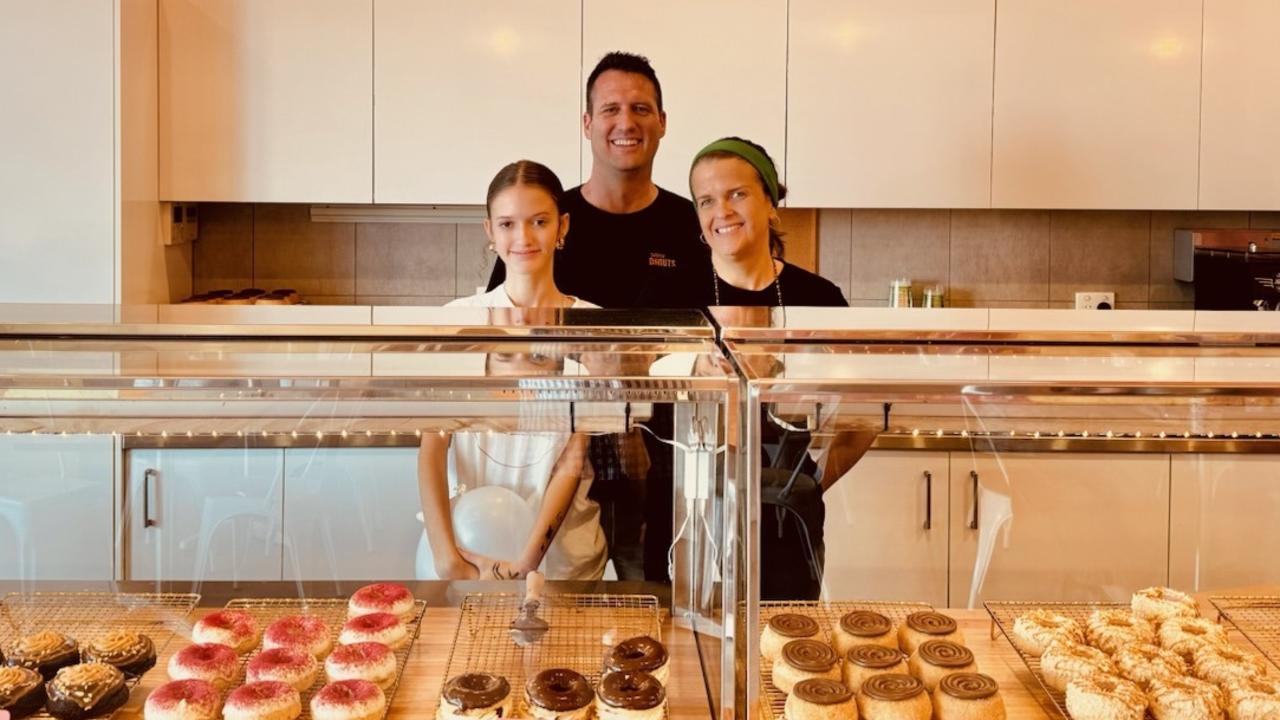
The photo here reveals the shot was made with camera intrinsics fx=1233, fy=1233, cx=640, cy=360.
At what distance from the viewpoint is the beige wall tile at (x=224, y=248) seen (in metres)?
3.78

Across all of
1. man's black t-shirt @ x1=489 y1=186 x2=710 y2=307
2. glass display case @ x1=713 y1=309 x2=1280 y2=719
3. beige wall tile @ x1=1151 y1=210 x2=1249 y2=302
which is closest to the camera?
glass display case @ x1=713 y1=309 x2=1280 y2=719

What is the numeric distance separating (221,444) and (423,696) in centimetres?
35

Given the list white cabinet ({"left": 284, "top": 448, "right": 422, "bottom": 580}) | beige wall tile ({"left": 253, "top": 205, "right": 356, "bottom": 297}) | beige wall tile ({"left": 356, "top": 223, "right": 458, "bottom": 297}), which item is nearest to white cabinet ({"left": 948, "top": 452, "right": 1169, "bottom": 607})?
white cabinet ({"left": 284, "top": 448, "right": 422, "bottom": 580})

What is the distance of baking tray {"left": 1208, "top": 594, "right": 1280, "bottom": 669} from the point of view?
1.39m

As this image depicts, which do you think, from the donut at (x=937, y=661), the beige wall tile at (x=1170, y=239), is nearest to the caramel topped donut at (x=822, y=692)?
the donut at (x=937, y=661)

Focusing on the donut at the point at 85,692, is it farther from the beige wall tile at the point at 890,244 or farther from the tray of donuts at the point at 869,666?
the beige wall tile at the point at 890,244

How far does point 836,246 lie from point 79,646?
281cm

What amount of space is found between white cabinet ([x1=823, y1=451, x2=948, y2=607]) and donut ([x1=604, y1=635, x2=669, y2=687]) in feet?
0.74

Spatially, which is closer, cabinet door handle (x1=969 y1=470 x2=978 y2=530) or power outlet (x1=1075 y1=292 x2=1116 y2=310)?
cabinet door handle (x1=969 y1=470 x2=978 y2=530)

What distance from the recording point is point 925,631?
1342 mm

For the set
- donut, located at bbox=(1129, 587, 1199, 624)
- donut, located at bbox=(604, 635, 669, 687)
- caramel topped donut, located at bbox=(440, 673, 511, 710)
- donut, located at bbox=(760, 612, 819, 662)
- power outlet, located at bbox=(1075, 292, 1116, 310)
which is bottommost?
caramel topped donut, located at bbox=(440, 673, 511, 710)

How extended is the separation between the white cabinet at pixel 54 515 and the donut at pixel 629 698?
0.61 m

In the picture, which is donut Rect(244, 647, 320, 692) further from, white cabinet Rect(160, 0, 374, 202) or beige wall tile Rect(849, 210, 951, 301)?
beige wall tile Rect(849, 210, 951, 301)

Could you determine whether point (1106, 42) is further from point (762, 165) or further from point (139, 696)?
point (139, 696)
